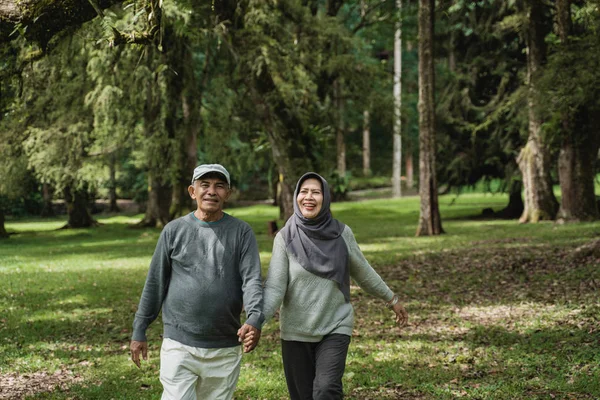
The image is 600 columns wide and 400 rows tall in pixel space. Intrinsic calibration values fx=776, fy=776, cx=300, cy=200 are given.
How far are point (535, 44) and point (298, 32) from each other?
26.3 feet

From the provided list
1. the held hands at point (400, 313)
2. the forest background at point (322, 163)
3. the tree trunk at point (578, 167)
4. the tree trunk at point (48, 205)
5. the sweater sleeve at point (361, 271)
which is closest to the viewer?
the sweater sleeve at point (361, 271)

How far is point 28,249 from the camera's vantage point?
977 inches

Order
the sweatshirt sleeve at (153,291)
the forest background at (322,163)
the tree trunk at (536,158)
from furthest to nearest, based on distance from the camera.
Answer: the tree trunk at (536,158), the forest background at (322,163), the sweatshirt sleeve at (153,291)

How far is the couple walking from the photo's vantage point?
4664 millimetres

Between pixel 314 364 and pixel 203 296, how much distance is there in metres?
0.94

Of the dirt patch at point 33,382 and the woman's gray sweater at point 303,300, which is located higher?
the woman's gray sweater at point 303,300

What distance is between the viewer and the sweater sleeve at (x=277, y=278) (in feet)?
16.0

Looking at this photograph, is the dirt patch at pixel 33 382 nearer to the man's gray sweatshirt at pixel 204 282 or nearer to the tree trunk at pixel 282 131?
the man's gray sweatshirt at pixel 204 282

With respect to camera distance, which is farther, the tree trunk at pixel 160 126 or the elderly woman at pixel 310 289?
the tree trunk at pixel 160 126

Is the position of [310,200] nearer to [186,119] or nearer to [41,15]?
[41,15]

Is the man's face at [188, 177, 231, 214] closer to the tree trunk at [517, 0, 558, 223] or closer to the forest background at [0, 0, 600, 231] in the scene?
the forest background at [0, 0, 600, 231]

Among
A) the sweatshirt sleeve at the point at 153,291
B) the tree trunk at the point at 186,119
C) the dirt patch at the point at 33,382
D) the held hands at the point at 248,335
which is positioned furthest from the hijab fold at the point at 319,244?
the tree trunk at the point at 186,119

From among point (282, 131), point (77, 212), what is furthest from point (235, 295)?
point (77, 212)

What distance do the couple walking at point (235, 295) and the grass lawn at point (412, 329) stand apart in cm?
244
